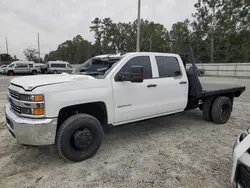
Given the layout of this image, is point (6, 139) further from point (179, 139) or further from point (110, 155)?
point (179, 139)

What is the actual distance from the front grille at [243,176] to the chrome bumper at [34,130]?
234cm

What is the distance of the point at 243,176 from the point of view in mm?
1942

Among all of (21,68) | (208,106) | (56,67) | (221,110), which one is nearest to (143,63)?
(208,106)

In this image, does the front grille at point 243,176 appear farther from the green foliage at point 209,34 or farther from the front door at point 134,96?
the green foliage at point 209,34

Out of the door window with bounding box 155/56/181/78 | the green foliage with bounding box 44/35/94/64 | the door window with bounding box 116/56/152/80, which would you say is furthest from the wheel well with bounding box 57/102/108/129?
the green foliage with bounding box 44/35/94/64

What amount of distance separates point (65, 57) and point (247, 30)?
59.0 metres

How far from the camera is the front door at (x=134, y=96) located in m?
3.41

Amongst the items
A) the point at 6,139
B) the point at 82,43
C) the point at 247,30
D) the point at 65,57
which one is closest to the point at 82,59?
the point at 82,43

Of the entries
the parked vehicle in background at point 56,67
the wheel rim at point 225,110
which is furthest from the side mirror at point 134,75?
the parked vehicle in background at point 56,67

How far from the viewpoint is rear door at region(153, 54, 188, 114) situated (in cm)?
403

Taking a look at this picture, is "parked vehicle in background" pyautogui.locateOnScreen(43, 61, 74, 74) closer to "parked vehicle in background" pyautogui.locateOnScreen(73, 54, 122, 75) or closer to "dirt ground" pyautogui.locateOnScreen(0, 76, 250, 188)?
"dirt ground" pyautogui.locateOnScreen(0, 76, 250, 188)

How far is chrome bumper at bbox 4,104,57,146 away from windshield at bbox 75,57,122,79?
1.17m

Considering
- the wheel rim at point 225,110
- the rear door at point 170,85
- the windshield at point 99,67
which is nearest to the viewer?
the windshield at point 99,67

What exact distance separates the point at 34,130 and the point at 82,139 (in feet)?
2.37
